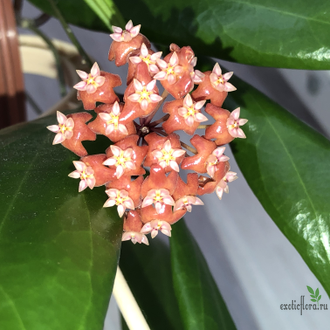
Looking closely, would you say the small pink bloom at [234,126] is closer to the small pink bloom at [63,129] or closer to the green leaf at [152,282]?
the small pink bloom at [63,129]

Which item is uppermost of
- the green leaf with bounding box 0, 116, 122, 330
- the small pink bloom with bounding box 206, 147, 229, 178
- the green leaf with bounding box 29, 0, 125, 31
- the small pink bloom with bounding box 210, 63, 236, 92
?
the green leaf with bounding box 29, 0, 125, 31

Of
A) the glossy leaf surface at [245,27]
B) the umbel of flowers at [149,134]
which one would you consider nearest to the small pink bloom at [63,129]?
the umbel of flowers at [149,134]

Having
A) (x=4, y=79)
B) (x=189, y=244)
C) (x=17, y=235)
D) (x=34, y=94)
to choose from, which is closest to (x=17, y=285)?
(x=17, y=235)

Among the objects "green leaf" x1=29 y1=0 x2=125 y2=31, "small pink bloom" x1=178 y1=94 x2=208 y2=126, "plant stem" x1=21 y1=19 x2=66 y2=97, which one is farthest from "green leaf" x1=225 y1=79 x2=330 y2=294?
"plant stem" x1=21 y1=19 x2=66 y2=97

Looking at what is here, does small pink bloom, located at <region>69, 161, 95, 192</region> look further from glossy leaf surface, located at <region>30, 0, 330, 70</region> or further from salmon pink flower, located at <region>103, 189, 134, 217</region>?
glossy leaf surface, located at <region>30, 0, 330, 70</region>

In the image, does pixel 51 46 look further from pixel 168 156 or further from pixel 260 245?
pixel 260 245

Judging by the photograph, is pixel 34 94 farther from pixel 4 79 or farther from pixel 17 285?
pixel 17 285
